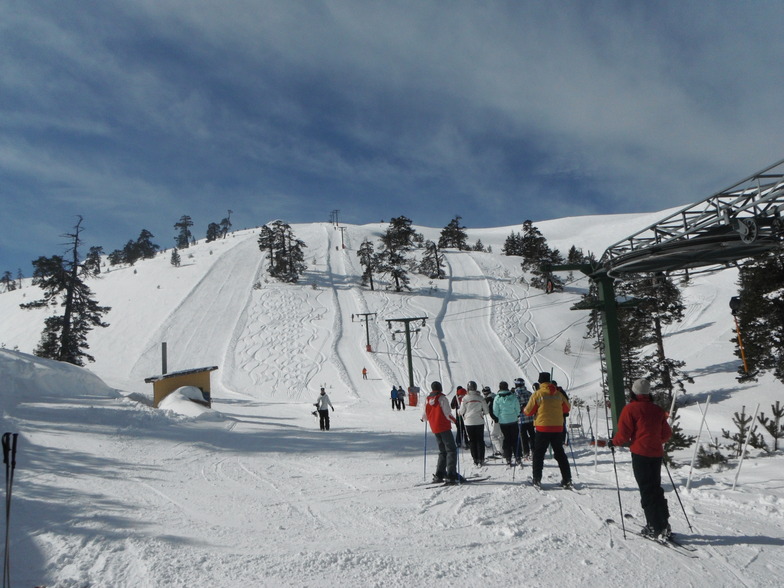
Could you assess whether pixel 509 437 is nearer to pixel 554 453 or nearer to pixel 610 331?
pixel 554 453

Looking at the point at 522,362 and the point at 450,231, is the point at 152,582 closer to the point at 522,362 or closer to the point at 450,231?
the point at 522,362

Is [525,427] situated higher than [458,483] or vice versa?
[525,427]

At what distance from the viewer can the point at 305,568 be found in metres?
4.80

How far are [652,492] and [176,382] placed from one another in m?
21.4

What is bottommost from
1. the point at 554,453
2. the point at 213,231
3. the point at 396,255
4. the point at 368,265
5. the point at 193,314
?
the point at 554,453

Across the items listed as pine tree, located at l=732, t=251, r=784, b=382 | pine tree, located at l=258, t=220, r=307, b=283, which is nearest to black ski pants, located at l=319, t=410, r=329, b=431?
pine tree, located at l=732, t=251, r=784, b=382

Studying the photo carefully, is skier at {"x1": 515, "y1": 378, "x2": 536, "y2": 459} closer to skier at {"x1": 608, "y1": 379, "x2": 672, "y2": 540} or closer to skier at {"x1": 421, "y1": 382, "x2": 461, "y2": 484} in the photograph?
skier at {"x1": 421, "y1": 382, "x2": 461, "y2": 484}

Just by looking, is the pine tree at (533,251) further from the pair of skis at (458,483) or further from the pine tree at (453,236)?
the pair of skis at (458,483)

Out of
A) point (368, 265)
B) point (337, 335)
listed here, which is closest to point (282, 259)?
point (368, 265)

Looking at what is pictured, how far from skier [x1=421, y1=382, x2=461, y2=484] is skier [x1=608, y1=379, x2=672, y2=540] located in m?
3.02

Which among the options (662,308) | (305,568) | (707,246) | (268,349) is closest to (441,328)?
(268,349)

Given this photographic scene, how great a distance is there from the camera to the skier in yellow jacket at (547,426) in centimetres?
749

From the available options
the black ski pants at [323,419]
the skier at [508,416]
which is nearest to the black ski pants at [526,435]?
the skier at [508,416]

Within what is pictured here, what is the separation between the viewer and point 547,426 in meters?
7.55
